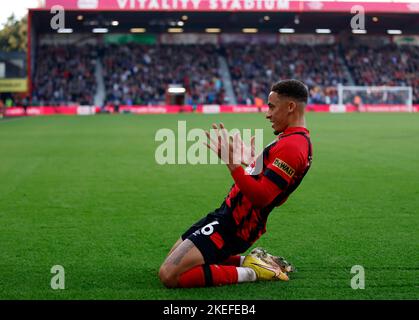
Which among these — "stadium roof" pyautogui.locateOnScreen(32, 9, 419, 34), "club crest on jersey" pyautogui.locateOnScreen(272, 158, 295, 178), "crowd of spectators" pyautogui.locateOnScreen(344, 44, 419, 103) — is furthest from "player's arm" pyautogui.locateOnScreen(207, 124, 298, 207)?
"crowd of spectators" pyautogui.locateOnScreen(344, 44, 419, 103)

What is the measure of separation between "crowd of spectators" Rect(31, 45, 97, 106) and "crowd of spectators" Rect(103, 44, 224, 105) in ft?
5.10

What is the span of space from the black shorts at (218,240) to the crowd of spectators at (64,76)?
150 ft

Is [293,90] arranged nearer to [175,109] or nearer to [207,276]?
[207,276]

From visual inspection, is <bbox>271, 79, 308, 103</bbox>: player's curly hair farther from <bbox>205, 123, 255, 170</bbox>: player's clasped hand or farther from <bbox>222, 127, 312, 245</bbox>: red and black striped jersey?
<bbox>205, 123, 255, 170</bbox>: player's clasped hand

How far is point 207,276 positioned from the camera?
552cm

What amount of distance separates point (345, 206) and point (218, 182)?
3486mm

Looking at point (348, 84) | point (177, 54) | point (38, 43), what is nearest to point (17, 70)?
point (38, 43)

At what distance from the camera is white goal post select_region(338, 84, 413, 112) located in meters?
51.9

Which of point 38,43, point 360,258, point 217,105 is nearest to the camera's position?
point 360,258

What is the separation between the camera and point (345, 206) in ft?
31.5

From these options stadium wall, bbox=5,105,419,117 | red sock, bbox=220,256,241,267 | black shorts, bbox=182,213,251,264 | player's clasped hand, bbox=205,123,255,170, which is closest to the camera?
player's clasped hand, bbox=205,123,255,170

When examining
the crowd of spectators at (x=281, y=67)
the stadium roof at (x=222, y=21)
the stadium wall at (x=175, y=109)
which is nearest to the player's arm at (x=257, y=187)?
the stadium wall at (x=175, y=109)

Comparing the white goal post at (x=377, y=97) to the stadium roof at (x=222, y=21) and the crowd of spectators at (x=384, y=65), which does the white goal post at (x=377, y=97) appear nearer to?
the crowd of spectators at (x=384, y=65)

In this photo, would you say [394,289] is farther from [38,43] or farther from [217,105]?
[38,43]
